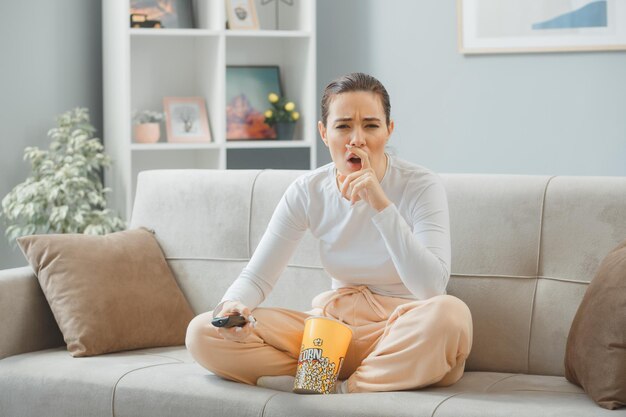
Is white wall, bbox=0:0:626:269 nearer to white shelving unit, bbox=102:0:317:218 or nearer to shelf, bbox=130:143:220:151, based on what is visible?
white shelving unit, bbox=102:0:317:218

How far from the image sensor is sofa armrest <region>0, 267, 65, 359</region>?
2645mm

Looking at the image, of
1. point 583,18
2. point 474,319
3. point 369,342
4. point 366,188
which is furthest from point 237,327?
point 583,18

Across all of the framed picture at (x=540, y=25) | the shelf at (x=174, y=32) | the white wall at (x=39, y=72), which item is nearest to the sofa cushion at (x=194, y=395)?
the white wall at (x=39, y=72)

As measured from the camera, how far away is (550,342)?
2.44m

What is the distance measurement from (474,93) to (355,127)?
203 centimetres

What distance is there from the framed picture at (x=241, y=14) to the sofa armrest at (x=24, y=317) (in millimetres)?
1872

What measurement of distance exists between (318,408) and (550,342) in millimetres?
653

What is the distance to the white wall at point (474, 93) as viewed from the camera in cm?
400

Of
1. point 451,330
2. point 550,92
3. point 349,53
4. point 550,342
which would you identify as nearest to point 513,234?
point 550,342

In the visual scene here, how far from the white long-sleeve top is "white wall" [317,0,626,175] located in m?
1.83

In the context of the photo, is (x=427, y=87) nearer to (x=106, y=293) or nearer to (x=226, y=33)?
(x=226, y=33)

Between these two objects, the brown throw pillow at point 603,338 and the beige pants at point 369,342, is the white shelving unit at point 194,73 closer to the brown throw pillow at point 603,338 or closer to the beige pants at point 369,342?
the beige pants at point 369,342

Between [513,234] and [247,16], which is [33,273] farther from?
[247,16]

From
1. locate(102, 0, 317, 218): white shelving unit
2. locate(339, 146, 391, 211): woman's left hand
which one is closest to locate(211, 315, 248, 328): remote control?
locate(339, 146, 391, 211): woman's left hand
